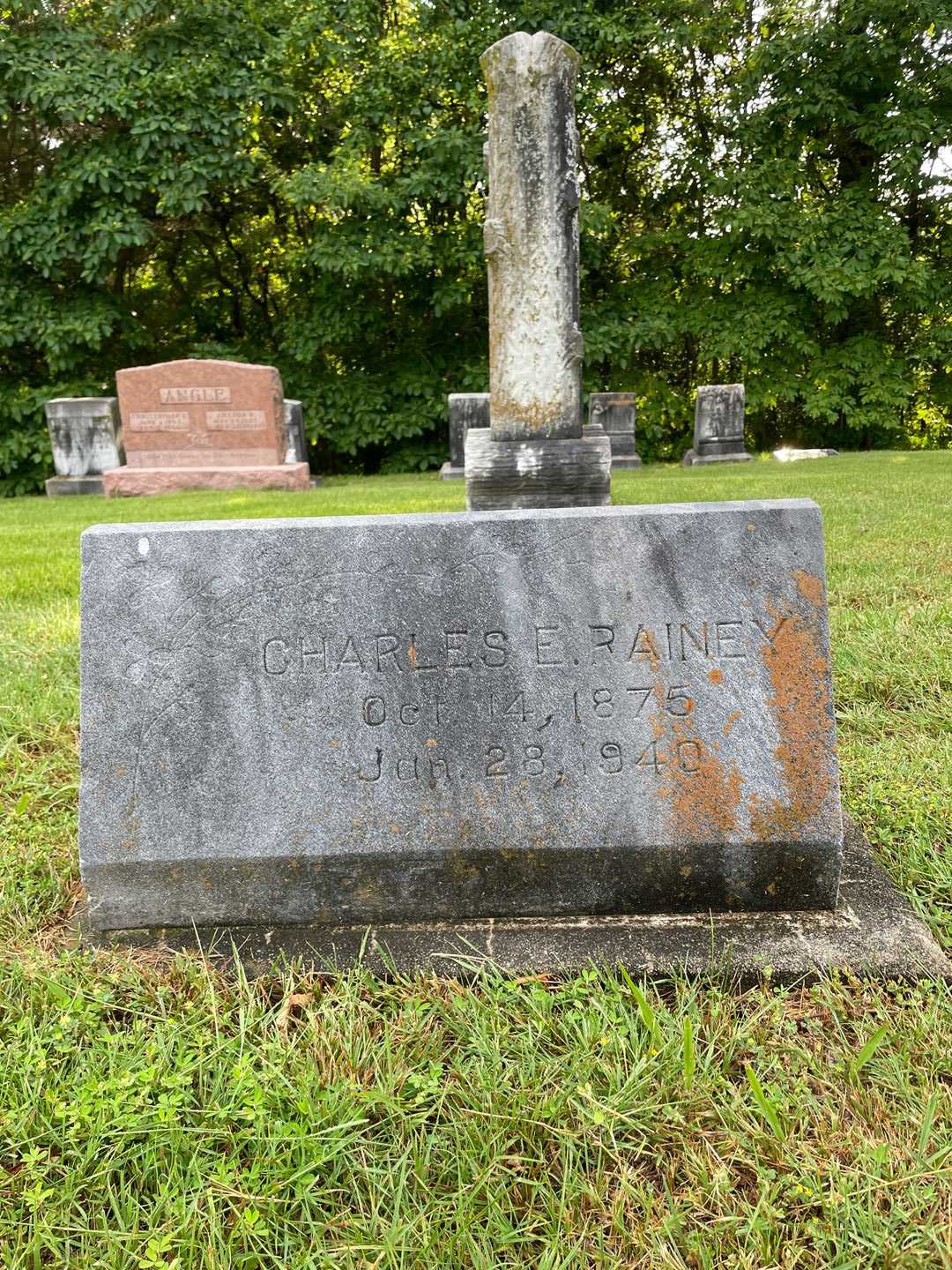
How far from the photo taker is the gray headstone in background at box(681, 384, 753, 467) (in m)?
12.3

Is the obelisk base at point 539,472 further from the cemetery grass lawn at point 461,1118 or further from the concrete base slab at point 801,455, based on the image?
the concrete base slab at point 801,455

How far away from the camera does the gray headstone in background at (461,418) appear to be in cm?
1145

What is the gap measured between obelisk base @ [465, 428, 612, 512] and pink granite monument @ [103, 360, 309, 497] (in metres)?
5.66

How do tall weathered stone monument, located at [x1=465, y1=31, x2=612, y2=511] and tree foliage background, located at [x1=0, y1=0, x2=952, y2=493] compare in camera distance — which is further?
tree foliage background, located at [x1=0, y1=0, x2=952, y2=493]

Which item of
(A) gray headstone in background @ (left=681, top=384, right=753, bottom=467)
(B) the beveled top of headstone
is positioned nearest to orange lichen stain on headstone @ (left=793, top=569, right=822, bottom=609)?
(B) the beveled top of headstone

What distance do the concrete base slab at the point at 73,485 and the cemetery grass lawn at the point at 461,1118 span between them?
34.8 ft

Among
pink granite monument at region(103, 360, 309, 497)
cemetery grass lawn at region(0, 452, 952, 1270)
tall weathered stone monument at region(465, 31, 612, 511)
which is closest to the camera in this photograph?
cemetery grass lawn at region(0, 452, 952, 1270)

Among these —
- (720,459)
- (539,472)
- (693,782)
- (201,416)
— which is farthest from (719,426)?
(693,782)

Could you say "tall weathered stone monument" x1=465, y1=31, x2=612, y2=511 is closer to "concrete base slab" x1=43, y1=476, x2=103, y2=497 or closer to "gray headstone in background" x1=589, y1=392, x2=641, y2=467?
"gray headstone in background" x1=589, y1=392, x2=641, y2=467

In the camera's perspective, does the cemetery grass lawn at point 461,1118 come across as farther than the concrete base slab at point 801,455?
No

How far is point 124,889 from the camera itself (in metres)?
1.79

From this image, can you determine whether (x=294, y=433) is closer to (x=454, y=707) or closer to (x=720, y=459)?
(x=720, y=459)

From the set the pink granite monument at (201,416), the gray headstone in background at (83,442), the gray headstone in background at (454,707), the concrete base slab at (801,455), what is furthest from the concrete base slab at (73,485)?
the gray headstone in background at (454,707)

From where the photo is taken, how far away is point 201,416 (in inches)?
430
